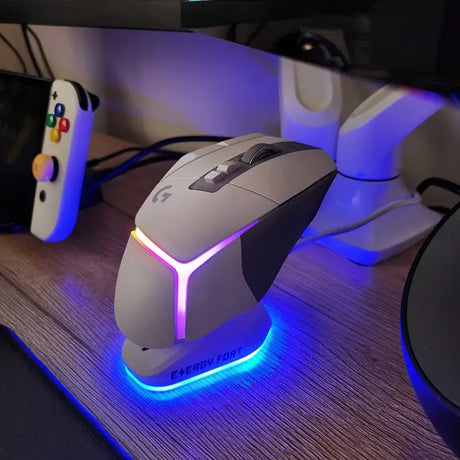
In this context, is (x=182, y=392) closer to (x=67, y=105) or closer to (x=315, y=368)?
(x=315, y=368)

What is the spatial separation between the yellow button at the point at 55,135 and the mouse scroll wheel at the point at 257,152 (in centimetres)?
25

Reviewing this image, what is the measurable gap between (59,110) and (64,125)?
0.02 m

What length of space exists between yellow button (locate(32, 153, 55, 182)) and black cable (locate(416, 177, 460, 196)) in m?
0.39

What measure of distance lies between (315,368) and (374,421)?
61 mm

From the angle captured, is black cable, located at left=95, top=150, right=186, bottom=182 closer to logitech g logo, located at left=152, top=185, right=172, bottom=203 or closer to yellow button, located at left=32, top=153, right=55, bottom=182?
yellow button, located at left=32, top=153, right=55, bottom=182

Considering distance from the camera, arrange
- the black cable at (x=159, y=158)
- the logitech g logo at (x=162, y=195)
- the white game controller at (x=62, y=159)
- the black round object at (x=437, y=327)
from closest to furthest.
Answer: the black round object at (x=437, y=327), the logitech g logo at (x=162, y=195), the white game controller at (x=62, y=159), the black cable at (x=159, y=158)

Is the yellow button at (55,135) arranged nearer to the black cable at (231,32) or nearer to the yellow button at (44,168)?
the yellow button at (44,168)

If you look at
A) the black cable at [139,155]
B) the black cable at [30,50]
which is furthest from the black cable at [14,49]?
the black cable at [139,155]

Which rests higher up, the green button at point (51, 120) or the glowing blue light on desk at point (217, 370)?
the green button at point (51, 120)

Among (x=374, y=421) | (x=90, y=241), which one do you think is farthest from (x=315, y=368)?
(x=90, y=241)

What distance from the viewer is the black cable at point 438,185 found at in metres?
0.56

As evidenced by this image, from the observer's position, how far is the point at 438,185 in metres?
0.58

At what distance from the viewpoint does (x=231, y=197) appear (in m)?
0.36

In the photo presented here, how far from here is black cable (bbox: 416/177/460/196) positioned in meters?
0.56
